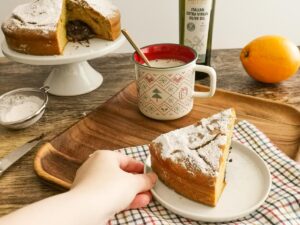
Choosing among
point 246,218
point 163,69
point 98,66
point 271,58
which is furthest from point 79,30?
point 246,218

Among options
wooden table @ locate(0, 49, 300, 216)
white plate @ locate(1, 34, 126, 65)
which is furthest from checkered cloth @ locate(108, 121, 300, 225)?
white plate @ locate(1, 34, 126, 65)

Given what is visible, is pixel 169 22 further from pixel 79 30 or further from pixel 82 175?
pixel 82 175

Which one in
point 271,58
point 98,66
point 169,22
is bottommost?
point 169,22

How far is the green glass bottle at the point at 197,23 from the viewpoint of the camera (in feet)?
3.05

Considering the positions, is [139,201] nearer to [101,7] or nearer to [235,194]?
[235,194]

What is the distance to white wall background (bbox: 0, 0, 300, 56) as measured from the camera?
1703 millimetres

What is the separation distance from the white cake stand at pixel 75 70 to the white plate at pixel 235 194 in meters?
0.40

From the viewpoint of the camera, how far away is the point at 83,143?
2.58 feet

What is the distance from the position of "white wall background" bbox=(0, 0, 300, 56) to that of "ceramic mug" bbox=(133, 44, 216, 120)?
0.88m

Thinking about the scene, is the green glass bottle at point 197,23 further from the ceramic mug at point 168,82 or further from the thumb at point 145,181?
the thumb at point 145,181

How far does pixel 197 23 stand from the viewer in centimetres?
95

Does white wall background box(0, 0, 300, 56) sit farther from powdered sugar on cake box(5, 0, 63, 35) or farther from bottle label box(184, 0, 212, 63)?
bottle label box(184, 0, 212, 63)

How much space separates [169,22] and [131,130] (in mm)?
1053

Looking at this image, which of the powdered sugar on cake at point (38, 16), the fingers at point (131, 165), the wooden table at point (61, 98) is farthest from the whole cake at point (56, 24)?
the fingers at point (131, 165)
